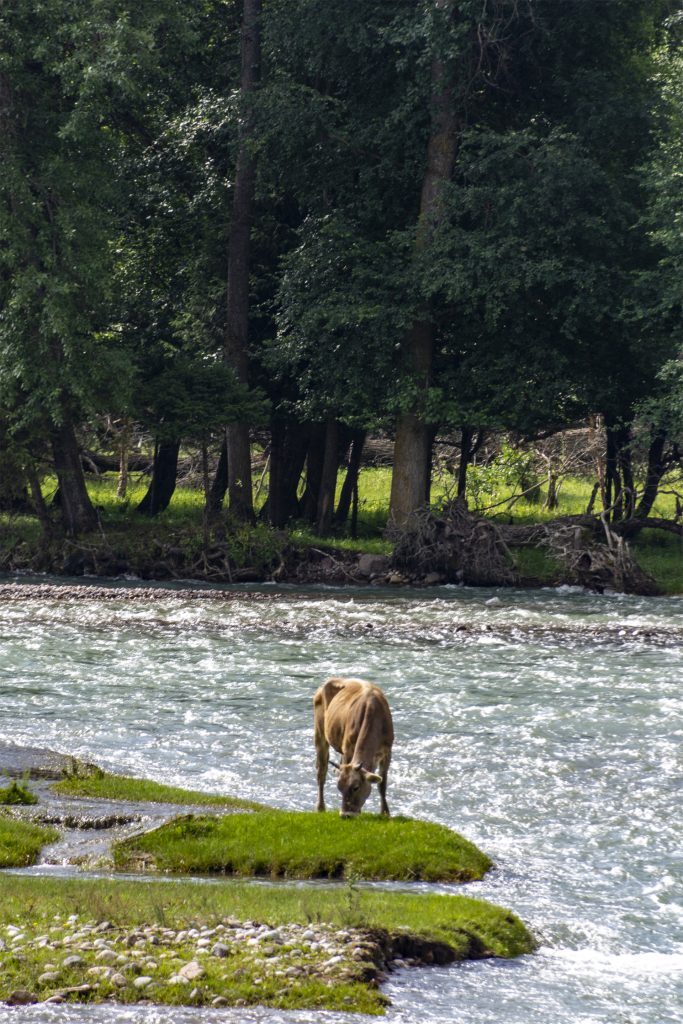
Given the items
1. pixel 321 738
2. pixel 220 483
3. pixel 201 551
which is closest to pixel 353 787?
pixel 321 738

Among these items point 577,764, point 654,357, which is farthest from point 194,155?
point 577,764

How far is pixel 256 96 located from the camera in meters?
39.8

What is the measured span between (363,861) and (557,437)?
36.7m

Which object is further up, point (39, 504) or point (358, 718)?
point (39, 504)

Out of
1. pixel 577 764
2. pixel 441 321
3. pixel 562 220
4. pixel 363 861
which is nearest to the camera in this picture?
pixel 363 861

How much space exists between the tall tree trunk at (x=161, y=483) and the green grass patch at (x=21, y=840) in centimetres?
3377

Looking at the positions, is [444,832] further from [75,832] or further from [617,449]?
[617,449]

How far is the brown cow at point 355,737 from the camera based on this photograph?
13.5 metres

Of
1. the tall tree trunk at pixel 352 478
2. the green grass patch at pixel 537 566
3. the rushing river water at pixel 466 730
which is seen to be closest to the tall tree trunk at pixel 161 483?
the tall tree trunk at pixel 352 478

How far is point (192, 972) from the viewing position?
9.43 meters

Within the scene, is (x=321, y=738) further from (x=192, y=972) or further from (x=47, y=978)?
(x=47, y=978)

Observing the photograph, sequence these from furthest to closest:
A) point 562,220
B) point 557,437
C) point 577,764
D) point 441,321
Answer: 1. point 557,437
2. point 441,321
3. point 562,220
4. point 577,764

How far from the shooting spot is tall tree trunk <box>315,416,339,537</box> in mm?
43675

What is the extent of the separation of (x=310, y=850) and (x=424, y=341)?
29252 mm
